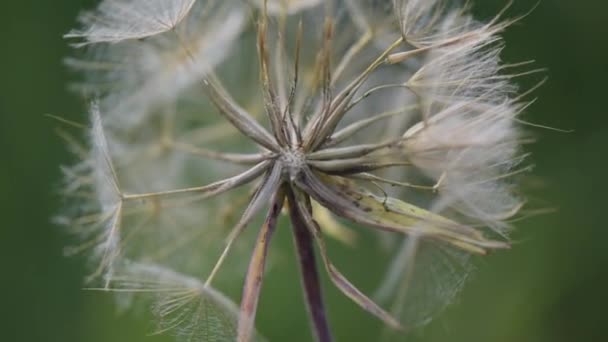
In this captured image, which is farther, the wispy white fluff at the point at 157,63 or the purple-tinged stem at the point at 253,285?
the wispy white fluff at the point at 157,63

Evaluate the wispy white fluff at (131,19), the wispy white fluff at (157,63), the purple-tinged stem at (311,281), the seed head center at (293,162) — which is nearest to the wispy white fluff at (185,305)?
the purple-tinged stem at (311,281)

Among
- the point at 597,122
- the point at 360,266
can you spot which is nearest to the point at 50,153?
the point at 360,266

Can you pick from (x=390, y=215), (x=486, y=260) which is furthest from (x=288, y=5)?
(x=486, y=260)

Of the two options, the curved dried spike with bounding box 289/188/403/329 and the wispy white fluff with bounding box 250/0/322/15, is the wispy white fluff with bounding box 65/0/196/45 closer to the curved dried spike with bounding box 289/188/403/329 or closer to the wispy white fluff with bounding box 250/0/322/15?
the wispy white fluff with bounding box 250/0/322/15

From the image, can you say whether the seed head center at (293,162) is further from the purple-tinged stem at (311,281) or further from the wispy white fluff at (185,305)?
the wispy white fluff at (185,305)

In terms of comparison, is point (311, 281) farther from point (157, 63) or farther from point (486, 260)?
point (486, 260)

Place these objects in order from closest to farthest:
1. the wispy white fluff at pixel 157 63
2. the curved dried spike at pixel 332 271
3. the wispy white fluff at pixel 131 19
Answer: the curved dried spike at pixel 332 271 → the wispy white fluff at pixel 131 19 → the wispy white fluff at pixel 157 63
